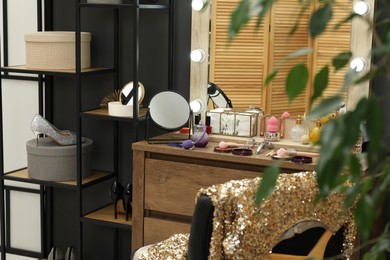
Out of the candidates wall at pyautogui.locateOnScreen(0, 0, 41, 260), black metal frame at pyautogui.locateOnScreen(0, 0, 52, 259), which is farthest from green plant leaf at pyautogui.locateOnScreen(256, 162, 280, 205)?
wall at pyautogui.locateOnScreen(0, 0, 41, 260)

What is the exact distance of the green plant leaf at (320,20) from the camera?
0.66 metres

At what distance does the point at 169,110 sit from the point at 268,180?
95.0 inches

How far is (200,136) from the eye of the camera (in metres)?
3.00

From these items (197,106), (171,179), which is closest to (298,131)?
(197,106)

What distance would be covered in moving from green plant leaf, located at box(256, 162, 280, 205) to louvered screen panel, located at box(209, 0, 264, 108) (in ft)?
8.09

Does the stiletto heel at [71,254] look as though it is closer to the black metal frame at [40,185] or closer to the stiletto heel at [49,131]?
the black metal frame at [40,185]

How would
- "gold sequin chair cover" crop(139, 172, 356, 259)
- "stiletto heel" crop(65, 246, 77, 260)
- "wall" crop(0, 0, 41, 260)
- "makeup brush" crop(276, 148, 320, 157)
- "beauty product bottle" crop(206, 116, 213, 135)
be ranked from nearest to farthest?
1. "gold sequin chair cover" crop(139, 172, 356, 259)
2. "makeup brush" crop(276, 148, 320, 157)
3. "beauty product bottle" crop(206, 116, 213, 135)
4. "stiletto heel" crop(65, 246, 77, 260)
5. "wall" crop(0, 0, 41, 260)

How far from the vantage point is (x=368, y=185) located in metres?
0.74

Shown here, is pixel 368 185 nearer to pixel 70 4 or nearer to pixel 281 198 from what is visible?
pixel 281 198

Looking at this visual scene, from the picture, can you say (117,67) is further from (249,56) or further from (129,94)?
(249,56)

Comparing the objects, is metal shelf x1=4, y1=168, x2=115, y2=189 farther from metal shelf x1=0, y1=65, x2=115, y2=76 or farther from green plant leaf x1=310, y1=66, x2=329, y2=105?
green plant leaf x1=310, y1=66, x2=329, y2=105

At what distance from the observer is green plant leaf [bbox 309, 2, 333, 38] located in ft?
2.18

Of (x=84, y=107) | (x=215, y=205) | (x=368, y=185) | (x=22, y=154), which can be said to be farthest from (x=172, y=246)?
(x=368, y=185)

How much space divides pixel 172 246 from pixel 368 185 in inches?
70.4
